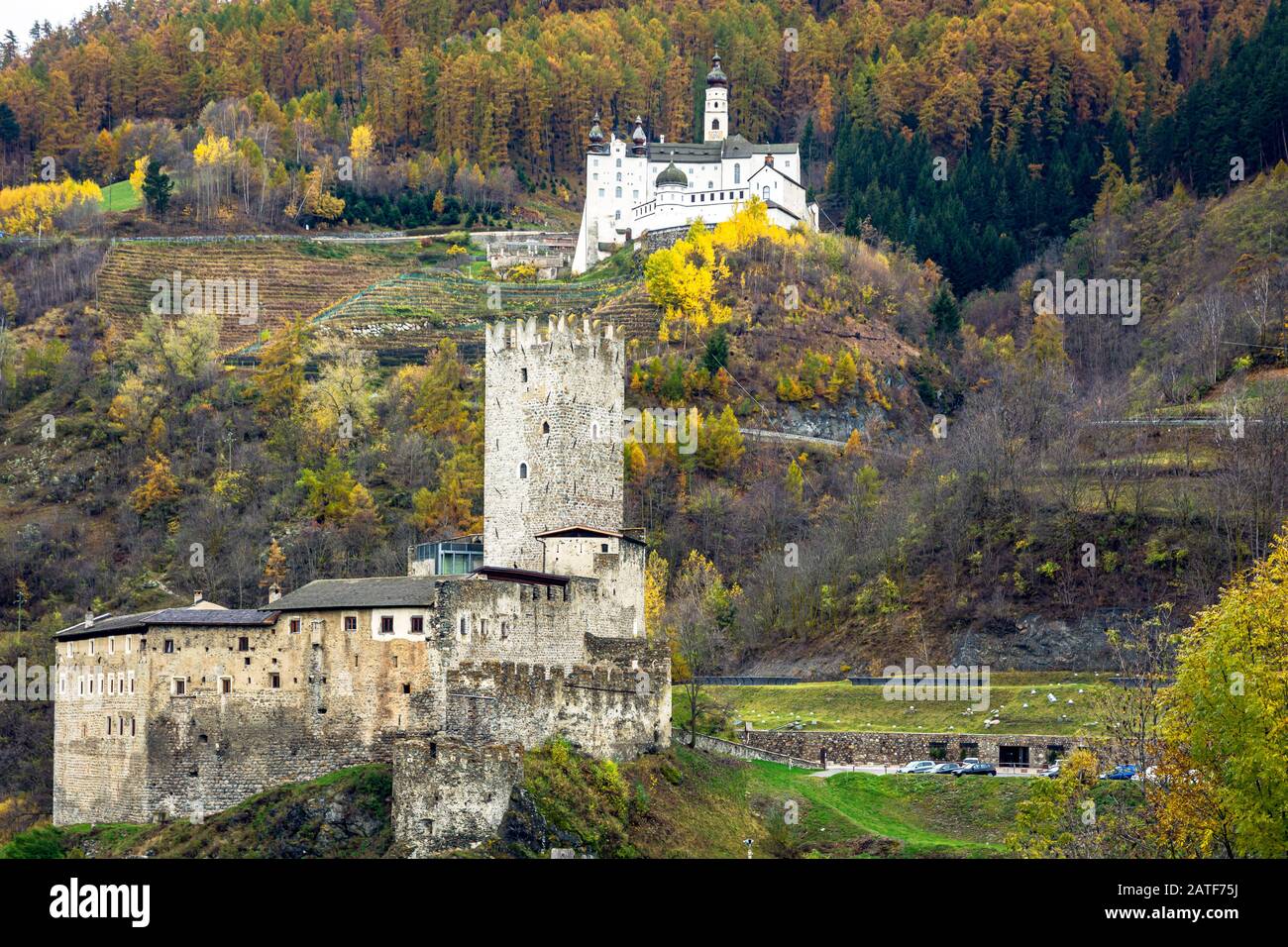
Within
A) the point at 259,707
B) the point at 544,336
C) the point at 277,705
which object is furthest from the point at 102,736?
the point at 544,336

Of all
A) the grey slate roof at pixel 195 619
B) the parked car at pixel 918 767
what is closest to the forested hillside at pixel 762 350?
the grey slate roof at pixel 195 619

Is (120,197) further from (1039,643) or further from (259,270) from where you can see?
(1039,643)

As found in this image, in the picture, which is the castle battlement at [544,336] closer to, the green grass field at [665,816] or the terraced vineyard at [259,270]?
the green grass field at [665,816]

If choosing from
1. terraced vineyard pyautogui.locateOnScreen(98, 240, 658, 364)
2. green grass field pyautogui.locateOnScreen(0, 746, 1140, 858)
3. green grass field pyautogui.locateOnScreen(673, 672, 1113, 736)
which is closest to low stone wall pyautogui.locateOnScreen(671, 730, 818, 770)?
green grass field pyautogui.locateOnScreen(0, 746, 1140, 858)

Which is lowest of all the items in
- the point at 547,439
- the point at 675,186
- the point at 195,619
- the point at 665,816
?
the point at 665,816
